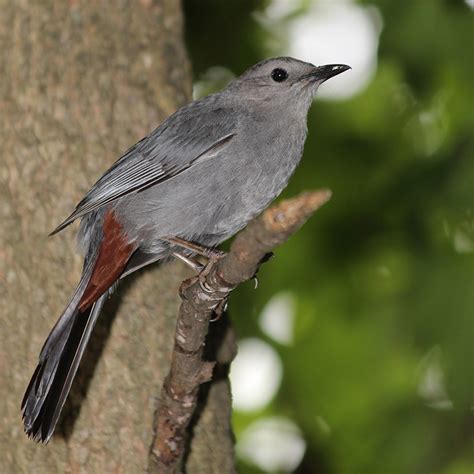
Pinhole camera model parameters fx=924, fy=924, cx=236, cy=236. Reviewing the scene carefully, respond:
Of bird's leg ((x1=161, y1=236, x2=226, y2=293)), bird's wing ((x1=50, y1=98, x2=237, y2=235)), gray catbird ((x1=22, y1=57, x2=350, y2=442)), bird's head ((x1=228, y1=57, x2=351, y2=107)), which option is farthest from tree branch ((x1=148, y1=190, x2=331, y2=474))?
bird's head ((x1=228, y1=57, x2=351, y2=107))

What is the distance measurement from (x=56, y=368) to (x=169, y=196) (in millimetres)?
854

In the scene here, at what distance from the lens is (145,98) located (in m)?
4.37

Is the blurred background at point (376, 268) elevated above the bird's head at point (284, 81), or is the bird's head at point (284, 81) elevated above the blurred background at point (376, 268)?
the bird's head at point (284, 81)

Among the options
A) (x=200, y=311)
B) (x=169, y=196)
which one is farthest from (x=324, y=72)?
(x=200, y=311)

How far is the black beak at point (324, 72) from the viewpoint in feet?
14.2

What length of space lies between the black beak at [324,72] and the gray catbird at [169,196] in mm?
356

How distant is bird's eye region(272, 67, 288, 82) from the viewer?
4465 millimetres

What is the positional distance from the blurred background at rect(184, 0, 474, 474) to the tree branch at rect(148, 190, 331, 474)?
1.43 m

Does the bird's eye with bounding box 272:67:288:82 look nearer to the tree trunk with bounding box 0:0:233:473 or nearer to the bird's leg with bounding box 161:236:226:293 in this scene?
the tree trunk with bounding box 0:0:233:473

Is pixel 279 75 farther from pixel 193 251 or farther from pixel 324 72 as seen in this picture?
pixel 193 251

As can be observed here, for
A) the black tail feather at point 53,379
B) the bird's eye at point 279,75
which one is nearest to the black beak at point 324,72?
the bird's eye at point 279,75

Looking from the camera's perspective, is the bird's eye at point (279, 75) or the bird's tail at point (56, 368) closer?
the bird's tail at point (56, 368)

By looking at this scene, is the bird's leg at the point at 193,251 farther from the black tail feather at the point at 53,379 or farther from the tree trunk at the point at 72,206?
the black tail feather at the point at 53,379

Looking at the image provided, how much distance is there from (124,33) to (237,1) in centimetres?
149
